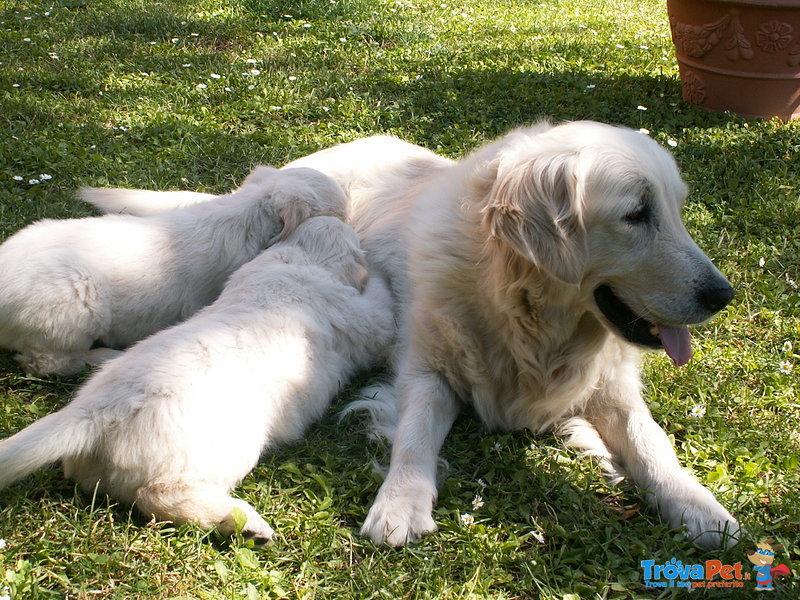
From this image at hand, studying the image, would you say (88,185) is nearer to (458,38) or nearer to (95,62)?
(95,62)

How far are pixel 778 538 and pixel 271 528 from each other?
159 centimetres

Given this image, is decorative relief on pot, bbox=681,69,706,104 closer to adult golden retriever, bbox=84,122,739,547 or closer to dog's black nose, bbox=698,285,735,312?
adult golden retriever, bbox=84,122,739,547

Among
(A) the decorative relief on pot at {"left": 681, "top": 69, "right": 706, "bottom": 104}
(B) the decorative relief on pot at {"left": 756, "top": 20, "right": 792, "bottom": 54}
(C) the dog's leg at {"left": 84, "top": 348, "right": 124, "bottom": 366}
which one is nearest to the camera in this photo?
(C) the dog's leg at {"left": 84, "top": 348, "right": 124, "bottom": 366}

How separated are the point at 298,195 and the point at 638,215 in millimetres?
1756

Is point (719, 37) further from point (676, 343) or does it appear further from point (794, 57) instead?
point (676, 343)

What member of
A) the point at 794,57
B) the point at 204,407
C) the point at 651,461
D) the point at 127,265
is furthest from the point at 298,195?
the point at 794,57

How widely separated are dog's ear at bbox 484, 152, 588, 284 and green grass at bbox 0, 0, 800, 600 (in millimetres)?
776

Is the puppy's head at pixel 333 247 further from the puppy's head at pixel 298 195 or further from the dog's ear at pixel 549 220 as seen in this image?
the dog's ear at pixel 549 220

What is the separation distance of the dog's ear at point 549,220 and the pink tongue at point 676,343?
386 millimetres

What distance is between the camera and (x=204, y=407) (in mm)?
2354

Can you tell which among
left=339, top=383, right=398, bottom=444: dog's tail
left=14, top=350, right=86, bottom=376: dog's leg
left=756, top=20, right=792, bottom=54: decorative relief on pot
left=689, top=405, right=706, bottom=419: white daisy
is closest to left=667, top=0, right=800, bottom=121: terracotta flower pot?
left=756, top=20, right=792, bottom=54: decorative relief on pot

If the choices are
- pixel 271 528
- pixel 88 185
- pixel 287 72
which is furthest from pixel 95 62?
pixel 271 528

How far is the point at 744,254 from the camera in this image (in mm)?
3938

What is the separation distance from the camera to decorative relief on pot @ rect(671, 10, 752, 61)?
17.0ft
